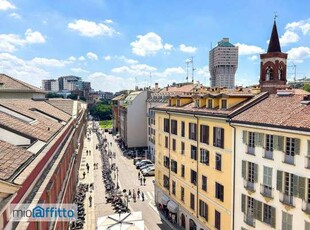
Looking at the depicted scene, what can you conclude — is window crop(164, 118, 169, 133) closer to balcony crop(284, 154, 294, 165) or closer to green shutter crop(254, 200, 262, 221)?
green shutter crop(254, 200, 262, 221)

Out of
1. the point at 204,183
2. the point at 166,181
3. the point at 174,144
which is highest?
the point at 174,144

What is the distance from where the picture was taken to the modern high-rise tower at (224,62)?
7204 inches

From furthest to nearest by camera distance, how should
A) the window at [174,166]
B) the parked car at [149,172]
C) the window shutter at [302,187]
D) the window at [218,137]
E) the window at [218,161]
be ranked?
the parked car at [149,172] → the window at [174,166] → the window at [218,161] → the window at [218,137] → the window shutter at [302,187]

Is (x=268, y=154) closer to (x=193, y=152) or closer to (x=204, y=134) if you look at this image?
(x=204, y=134)

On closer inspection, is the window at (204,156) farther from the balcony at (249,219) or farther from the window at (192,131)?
the balcony at (249,219)

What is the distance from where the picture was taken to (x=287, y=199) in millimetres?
21812

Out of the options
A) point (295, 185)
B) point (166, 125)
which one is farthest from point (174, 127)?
point (295, 185)

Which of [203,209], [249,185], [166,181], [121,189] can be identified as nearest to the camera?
[249,185]

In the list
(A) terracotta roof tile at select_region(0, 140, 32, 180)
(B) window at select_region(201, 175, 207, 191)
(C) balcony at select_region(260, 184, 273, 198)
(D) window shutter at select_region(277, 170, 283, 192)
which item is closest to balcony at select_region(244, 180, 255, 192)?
(C) balcony at select_region(260, 184, 273, 198)

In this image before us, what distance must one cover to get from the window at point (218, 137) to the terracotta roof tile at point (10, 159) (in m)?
18.7

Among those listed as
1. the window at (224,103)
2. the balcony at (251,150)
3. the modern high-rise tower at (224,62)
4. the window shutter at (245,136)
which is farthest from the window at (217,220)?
the modern high-rise tower at (224,62)

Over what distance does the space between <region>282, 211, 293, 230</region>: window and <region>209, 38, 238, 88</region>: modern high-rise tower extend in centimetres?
15982

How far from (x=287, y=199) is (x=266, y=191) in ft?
6.43

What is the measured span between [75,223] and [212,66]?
175 metres
